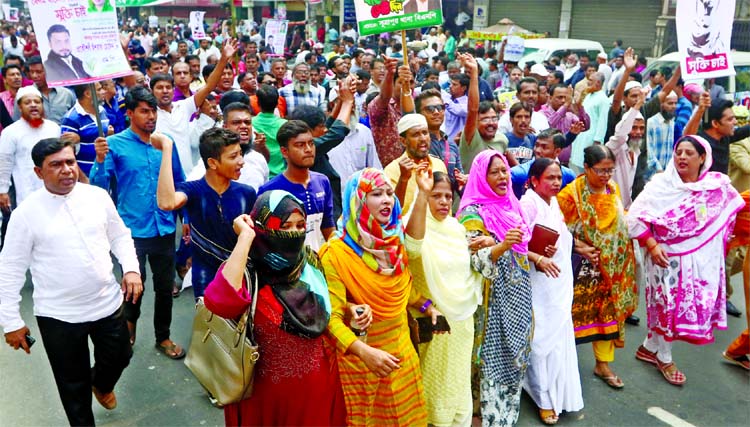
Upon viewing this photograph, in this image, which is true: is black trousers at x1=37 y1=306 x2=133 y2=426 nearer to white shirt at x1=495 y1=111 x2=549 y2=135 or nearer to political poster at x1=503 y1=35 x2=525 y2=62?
white shirt at x1=495 y1=111 x2=549 y2=135

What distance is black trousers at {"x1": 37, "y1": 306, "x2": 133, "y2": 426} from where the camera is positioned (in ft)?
10.3

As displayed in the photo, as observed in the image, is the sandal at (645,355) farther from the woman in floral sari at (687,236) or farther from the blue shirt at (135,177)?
the blue shirt at (135,177)

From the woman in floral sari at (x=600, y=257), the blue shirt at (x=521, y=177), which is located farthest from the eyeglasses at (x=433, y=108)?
the woman in floral sari at (x=600, y=257)

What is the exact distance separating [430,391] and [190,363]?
4.49ft

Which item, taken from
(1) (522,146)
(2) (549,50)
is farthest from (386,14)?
(2) (549,50)

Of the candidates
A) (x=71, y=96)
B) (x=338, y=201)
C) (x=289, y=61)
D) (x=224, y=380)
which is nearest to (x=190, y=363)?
(x=224, y=380)

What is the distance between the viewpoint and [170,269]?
4.42 metres

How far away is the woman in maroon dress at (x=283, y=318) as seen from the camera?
2.50 meters

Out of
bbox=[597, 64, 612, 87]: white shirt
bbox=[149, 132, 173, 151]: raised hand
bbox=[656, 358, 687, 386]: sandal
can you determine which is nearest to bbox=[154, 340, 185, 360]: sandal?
bbox=[149, 132, 173, 151]: raised hand

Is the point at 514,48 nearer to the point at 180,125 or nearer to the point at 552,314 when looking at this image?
the point at 180,125

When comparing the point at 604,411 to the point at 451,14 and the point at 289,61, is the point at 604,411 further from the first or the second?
the point at 451,14

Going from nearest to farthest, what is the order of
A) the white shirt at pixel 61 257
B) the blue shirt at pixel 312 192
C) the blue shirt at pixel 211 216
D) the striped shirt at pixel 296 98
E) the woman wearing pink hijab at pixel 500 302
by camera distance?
1. the white shirt at pixel 61 257
2. the blue shirt at pixel 211 216
3. the woman wearing pink hijab at pixel 500 302
4. the blue shirt at pixel 312 192
5. the striped shirt at pixel 296 98

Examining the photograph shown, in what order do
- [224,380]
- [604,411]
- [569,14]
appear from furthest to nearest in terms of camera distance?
[569,14], [604,411], [224,380]

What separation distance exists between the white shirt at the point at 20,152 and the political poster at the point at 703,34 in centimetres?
518
